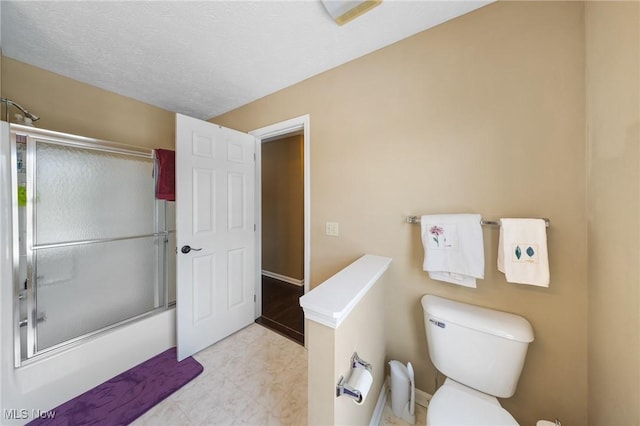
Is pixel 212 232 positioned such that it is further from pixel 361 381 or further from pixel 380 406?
pixel 380 406

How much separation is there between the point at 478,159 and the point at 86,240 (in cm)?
288

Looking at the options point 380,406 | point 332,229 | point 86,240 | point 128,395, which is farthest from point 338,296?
point 86,240

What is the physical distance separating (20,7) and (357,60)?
1.96 m

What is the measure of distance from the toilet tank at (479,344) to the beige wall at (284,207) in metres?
2.26

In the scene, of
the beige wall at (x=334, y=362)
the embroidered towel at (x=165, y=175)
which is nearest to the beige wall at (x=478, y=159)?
the beige wall at (x=334, y=362)

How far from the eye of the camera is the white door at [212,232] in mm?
1703

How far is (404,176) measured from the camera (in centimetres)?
139

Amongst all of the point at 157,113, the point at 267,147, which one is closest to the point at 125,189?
the point at 157,113

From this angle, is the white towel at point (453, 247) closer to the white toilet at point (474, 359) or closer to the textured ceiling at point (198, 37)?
the white toilet at point (474, 359)

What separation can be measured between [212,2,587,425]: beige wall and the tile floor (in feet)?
2.53

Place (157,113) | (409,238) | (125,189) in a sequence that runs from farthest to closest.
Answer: (157,113) → (125,189) → (409,238)

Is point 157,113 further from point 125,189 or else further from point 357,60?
point 357,60

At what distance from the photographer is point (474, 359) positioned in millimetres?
1037

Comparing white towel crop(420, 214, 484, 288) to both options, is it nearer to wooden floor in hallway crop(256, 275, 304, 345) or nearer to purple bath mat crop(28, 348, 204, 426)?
wooden floor in hallway crop(256, 275, 304, 345)
